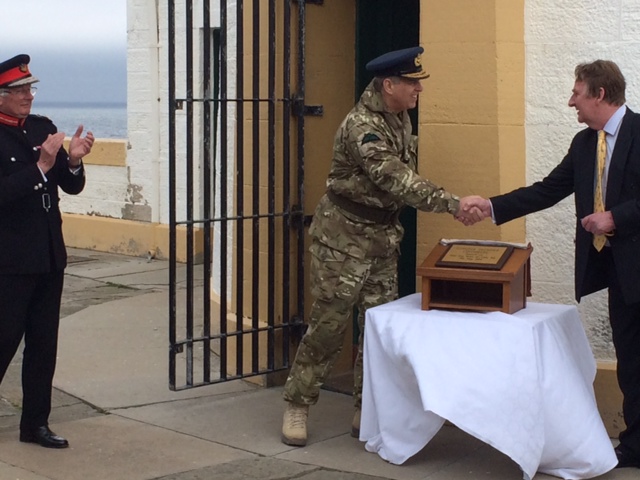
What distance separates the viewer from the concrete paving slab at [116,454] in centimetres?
520

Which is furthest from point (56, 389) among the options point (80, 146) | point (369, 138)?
point (369, 138)

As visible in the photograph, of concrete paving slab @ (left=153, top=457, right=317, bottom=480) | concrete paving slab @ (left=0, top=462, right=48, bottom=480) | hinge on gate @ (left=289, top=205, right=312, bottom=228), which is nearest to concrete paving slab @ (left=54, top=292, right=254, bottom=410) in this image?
hinge on gate @ (left=289, top=205, right=312, bottom=228)

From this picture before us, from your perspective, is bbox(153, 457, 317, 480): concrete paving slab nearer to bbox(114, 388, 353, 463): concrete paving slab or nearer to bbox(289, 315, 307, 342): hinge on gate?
bbox(114, 388, 353, 463): concrete paving slab

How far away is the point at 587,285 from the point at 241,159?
80.0 inches

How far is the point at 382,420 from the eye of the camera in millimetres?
5230

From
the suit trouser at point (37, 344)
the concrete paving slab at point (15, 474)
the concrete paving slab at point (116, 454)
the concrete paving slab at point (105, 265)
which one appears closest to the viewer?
the concrete paving slab at point (15, 474)

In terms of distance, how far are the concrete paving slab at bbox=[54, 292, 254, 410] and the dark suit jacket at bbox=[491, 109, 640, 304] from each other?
225 centimetres

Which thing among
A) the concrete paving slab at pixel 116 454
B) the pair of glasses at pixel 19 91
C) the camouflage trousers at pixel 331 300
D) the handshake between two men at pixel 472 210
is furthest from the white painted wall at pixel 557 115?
the pair of glasses at pixel 19 91

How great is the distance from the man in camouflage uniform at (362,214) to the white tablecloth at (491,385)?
1.06 feet

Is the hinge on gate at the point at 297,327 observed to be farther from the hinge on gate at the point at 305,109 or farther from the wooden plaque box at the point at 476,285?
the wooden plaque box at the point at 476,285

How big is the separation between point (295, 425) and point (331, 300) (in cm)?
65

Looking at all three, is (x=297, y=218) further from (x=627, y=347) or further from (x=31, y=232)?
(x=627, y=347)

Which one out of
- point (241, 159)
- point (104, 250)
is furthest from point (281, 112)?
point (104, 250)

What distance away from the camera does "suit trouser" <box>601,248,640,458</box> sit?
16.8 feet
